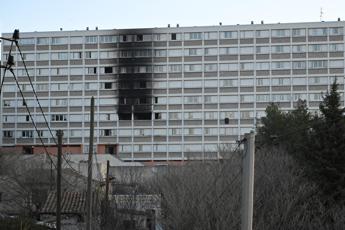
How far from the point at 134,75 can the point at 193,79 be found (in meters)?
11.4

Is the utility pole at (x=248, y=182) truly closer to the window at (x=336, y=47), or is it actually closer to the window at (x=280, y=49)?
the window at (x=280, y=49)

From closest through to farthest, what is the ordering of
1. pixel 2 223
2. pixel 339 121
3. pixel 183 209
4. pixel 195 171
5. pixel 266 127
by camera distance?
pixel 2 223
pixel 183 209
pixel 339 121
pixel 195 171
pixel 266 127

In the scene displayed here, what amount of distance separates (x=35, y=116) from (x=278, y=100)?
4803 centimetres

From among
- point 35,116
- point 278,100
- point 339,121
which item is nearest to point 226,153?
point 339,121

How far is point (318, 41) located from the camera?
394 feet

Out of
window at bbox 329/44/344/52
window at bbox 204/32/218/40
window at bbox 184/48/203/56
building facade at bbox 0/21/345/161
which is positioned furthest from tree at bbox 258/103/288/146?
window at bbox 204/32/218/40

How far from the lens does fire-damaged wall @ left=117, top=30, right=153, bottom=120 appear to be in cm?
12188

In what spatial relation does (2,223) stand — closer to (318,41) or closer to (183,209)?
(183,209)

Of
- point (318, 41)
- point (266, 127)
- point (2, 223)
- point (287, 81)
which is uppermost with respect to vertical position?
point (318, 41)

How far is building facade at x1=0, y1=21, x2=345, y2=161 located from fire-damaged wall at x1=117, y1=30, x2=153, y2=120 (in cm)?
19

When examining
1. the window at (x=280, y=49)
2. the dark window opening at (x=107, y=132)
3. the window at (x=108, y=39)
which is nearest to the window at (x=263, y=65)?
the window at (x=280, y=49)

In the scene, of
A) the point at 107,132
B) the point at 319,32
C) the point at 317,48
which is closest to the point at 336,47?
the point at 317,48

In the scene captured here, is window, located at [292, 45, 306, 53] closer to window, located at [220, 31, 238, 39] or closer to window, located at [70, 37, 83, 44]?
window, located at [220, 31, 238, 39]

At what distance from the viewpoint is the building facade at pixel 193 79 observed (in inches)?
4747
